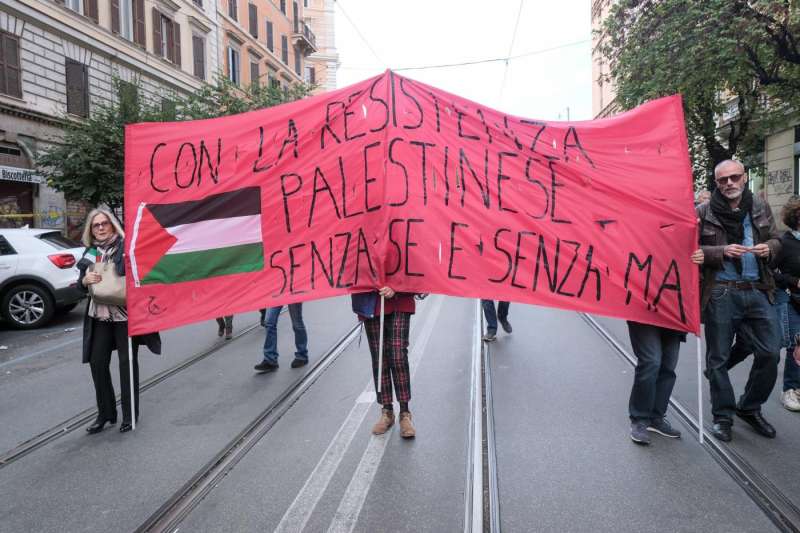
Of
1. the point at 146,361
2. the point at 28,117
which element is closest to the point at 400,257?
the point at 146,361

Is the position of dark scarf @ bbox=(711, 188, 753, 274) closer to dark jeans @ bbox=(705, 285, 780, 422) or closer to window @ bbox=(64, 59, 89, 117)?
dark jeans @ bbox=(705, 285, 780, 422)

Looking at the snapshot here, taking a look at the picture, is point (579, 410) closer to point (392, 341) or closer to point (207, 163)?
point (392, 341)

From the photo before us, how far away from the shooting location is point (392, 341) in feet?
14.0

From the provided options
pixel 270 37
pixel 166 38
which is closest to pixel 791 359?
pixel 166 38

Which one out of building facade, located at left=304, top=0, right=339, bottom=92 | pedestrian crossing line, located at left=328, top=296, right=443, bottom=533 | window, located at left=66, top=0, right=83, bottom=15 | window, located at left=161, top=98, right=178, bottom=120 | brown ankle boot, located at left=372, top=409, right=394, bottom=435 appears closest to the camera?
pedestrian crossing line, located at left=328, top=296, right=443, bottom=533

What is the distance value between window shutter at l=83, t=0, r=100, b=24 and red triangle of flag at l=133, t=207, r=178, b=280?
20.4 metres

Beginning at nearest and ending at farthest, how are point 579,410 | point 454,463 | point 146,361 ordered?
point 454,463 < point 579,410 < point 146,361

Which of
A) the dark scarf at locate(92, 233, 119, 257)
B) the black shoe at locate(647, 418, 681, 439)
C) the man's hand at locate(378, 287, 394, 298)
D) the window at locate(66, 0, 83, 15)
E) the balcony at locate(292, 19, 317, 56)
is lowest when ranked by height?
the black shoe at locate(647, 418, 681, 439)

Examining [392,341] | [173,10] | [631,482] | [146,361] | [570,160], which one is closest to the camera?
[631,482]

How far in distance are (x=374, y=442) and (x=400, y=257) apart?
135cm

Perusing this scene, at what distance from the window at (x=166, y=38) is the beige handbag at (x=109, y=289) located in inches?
926

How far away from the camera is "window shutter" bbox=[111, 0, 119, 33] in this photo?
21.6m

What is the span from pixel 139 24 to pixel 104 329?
2295 cm

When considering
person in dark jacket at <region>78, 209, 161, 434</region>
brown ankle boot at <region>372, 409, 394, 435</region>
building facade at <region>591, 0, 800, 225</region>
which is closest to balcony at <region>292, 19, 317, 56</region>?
building facade at <region>591, 0, 800, 225</region>
